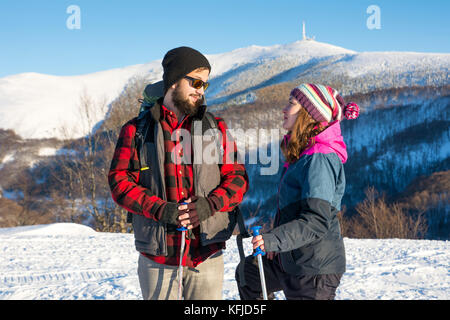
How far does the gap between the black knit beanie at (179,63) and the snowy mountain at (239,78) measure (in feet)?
254

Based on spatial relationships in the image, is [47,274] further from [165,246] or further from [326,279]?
[326,279]

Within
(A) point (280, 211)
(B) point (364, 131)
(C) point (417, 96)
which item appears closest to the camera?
(A) point (280, 211)

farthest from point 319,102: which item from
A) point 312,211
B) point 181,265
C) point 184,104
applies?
point 181,265

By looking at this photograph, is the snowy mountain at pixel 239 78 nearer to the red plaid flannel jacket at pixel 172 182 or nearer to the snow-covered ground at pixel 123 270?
the snow-covered ground at pixel 123 270

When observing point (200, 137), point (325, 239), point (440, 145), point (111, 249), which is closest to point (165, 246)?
point (200, 137)

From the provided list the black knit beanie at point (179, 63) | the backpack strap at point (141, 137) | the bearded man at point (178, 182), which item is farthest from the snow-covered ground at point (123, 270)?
the black knit beanie at point (179, 63)

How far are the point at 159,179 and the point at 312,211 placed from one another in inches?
32.8

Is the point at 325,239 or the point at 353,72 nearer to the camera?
the point at 325,239

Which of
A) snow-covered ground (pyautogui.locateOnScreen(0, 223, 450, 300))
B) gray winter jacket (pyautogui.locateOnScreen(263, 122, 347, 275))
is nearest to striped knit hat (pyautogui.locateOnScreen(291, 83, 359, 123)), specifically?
gray winter jacket (pyautogui.locateOnScreen(263, 122, 347, 275))

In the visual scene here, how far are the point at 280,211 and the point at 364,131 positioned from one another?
3455 inches

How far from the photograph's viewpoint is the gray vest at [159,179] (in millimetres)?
2225

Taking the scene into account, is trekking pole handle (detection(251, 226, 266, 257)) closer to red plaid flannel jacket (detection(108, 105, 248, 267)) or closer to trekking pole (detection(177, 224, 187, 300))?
red plaid flannel jacket (detection(108, 105, 248, 267))

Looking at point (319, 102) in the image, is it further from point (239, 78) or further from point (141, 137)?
point (239, 78)

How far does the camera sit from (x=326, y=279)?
2281 millimetres
